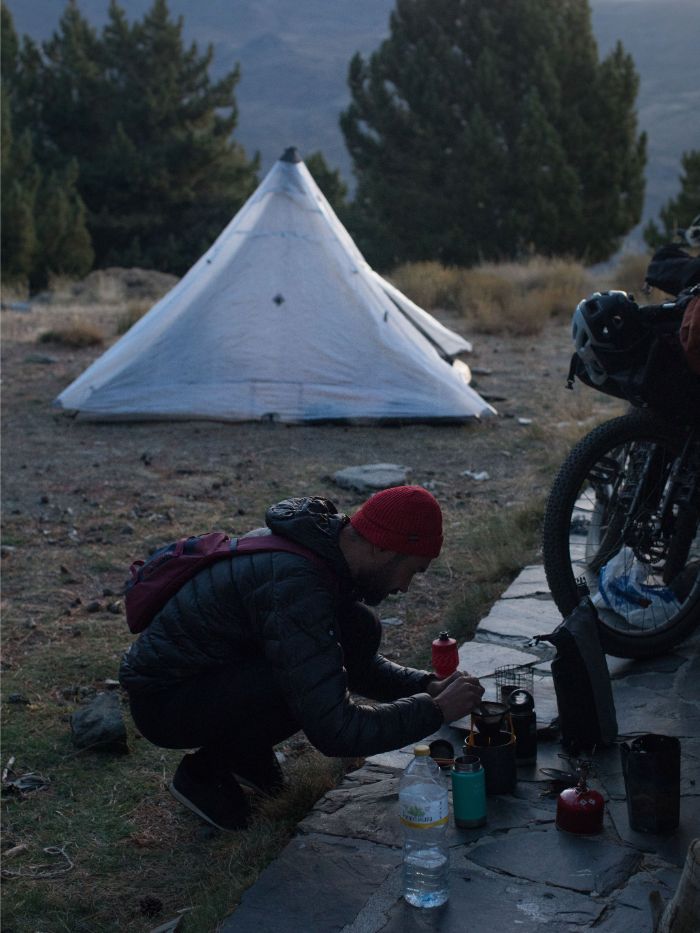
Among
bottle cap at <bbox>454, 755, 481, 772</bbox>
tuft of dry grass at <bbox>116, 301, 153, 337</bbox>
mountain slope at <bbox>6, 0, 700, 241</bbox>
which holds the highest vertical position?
mountain slope at <bbox>6, 0, 700, 241</bbox>

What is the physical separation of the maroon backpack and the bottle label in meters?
0.78

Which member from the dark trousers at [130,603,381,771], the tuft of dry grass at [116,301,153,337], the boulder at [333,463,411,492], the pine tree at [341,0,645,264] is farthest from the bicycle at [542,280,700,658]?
the pine tree at [341,0,645,264]

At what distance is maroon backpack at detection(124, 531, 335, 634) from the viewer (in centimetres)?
306

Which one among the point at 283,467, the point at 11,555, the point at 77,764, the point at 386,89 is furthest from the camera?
the point at 386,89

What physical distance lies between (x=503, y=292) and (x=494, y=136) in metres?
10.6

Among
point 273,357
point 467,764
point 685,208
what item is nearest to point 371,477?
point 273,357

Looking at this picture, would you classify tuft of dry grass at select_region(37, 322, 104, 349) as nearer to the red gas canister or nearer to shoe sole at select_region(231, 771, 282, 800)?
shoe sole at select_region(231, 771, 282, 800)

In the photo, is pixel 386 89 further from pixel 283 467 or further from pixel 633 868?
pixel 633 868

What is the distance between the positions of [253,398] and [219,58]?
485ft

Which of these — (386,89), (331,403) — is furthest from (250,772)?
(386,89)

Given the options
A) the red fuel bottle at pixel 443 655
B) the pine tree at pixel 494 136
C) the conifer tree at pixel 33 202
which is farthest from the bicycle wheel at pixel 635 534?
the conifer tree at pixel 33 202

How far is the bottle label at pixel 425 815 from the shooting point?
2654 mm

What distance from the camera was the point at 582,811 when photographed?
286cm

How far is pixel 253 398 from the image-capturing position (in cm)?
917
